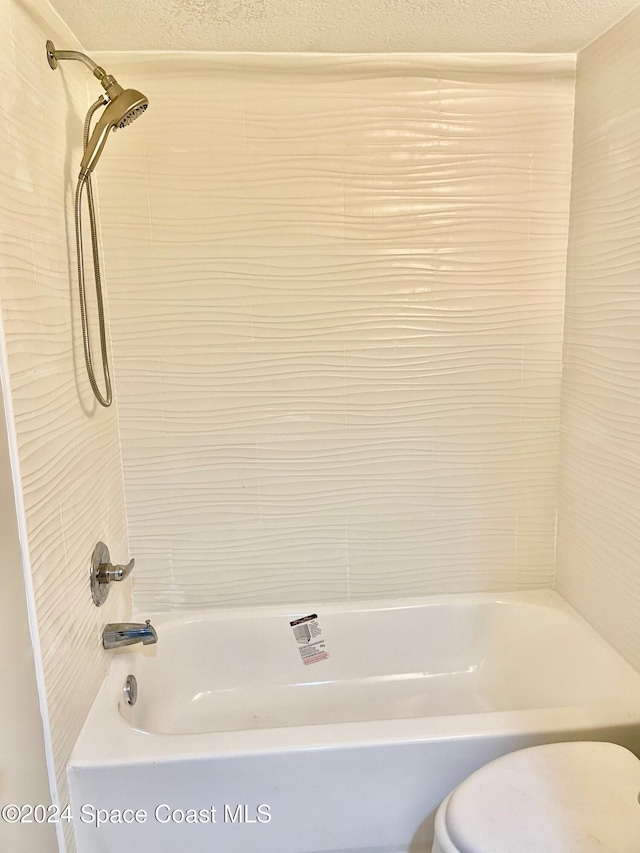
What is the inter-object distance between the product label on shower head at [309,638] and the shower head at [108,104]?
1467mm

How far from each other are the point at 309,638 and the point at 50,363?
1212 mm

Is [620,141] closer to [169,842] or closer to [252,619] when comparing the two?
[252,619]

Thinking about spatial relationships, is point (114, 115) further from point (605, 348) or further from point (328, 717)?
point (328, 717)

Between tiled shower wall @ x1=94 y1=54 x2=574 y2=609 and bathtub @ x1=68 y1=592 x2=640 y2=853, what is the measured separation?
14cm

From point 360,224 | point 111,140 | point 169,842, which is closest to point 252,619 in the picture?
point 169,842

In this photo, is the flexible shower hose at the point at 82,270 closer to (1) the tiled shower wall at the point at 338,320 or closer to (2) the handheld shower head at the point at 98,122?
(2) the handheld shower head at the point at 98,122

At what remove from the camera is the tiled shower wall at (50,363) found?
45.3 inches

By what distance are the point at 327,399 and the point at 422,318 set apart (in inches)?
15.8

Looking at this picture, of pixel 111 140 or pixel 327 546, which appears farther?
pixel 327 546

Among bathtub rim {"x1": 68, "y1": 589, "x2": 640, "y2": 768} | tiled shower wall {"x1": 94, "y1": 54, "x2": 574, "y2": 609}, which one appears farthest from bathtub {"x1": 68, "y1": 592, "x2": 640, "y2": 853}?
tiled shower wall {"x1": 94, "y1": 54, "x2": 574, "y2": 609}

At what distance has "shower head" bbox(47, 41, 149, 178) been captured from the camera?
1352 millimetres

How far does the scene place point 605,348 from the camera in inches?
65.6

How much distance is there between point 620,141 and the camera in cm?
156

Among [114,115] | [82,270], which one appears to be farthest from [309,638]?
[114,115]
